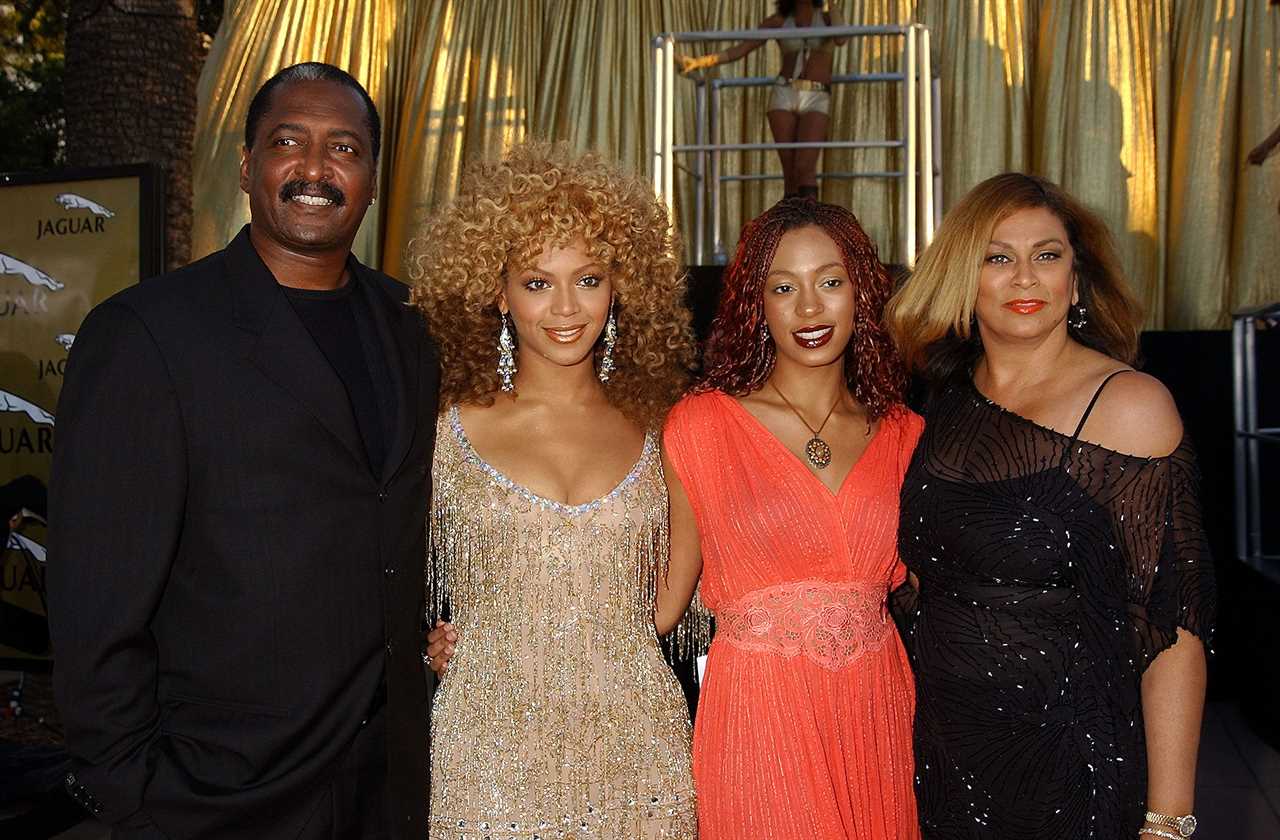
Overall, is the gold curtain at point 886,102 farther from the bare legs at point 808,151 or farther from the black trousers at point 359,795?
the black trousers at point 359,795

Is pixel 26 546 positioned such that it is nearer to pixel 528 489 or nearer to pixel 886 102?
pixel 528 489

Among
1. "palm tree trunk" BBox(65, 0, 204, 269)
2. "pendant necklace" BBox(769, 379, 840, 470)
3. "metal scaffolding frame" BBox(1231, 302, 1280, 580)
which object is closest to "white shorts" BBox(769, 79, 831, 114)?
"metal scaffolding frame" BBox(1231, 302, 1280, 580)

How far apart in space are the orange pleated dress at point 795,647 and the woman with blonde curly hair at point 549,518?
95 mm

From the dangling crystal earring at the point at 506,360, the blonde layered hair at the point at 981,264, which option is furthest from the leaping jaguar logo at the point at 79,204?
the blonde layered hair at the point at 981,264

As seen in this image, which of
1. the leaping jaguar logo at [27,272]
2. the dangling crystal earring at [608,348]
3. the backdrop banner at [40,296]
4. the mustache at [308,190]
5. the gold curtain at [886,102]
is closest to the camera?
the mustache at [308,190]

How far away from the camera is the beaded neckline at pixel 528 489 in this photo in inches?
92.5

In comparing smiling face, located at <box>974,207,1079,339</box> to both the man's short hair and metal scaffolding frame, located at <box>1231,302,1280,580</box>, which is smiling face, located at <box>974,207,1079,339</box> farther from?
metal scaffolding frame, located at <box>1231,302,1280,580</box>

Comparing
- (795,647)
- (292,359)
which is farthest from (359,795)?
(795,647)

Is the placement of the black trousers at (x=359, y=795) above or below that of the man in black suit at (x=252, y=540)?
below

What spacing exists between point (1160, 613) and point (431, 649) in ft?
4.84

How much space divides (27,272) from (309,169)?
8.77 ft

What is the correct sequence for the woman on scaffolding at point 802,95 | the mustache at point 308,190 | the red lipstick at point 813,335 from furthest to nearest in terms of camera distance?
the woman on scaffolding at point 802,95 → the red lipstick at point 813,335 → the mustache at point 308,190

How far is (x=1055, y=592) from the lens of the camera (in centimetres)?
221

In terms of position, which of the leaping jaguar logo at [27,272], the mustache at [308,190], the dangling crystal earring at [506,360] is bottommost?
the dangling crystal earring at [506,360]
